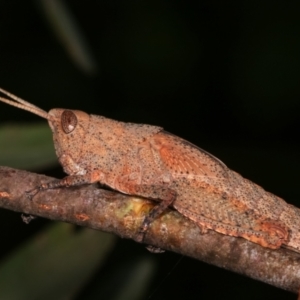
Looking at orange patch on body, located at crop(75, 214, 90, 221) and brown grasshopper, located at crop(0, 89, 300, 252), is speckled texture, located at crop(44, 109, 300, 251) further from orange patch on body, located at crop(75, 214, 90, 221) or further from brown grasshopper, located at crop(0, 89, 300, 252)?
orange patch on body, located at crop(75, 214, 90, 221)

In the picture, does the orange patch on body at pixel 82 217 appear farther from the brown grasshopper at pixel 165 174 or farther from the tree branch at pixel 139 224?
the brown grasshopper at pixel 165 174

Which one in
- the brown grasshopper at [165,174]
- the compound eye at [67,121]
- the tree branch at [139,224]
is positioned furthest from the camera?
the compound eye at [67,121]

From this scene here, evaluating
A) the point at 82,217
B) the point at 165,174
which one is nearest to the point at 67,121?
the point at 165,174

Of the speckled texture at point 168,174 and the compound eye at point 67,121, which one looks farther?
the compound eye at point 67,121

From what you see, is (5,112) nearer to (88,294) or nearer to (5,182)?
(88,294)

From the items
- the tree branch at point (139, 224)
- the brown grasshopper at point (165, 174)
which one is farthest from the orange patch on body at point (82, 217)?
the brown grasshopper at point (165, 174)

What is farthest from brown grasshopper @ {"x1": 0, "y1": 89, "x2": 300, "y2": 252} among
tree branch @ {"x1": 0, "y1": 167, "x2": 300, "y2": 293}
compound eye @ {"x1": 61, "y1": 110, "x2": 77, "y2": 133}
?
tree branch @ {"x1": 0, "y1": 167, "x2": 300, "y2": 293}
